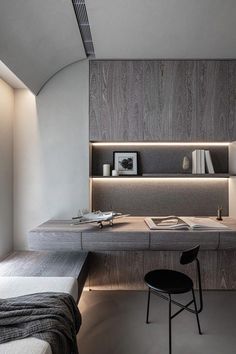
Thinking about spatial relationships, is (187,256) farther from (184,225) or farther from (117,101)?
(117,101)

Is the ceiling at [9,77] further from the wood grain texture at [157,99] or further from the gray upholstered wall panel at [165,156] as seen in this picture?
the wood grain texture at [157,99]

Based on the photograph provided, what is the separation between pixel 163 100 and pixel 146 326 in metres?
2.21

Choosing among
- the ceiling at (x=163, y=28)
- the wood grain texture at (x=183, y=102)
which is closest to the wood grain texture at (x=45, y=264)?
the wood grain texture at (x=183, y=102)

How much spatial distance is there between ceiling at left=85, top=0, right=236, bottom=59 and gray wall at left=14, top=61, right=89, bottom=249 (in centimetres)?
57

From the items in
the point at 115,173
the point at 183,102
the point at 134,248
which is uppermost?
the point at 183,102

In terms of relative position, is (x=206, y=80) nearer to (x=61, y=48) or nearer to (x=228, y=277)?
(x=61, y=48)

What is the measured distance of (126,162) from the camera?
2.81 metres

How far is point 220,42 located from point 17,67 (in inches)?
78.2

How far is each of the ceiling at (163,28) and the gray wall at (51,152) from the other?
0.57 meters

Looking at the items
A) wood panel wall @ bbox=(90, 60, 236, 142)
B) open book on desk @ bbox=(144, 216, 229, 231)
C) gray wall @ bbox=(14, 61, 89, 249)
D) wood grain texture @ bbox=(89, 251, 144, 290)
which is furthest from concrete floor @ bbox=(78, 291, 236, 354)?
wood panel wall @ bbox=(90, 60, 236, 142)

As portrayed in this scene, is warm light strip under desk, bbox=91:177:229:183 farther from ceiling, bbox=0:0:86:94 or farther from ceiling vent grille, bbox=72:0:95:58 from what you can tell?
ceiling vent grille, bbox=72:0:95:58

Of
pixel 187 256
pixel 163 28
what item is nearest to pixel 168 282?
pixel 187 256

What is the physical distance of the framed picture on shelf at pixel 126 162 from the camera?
9.14 ft

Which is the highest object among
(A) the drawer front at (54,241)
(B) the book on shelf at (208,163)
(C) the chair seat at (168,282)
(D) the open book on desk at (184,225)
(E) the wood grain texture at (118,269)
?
(B) the book on shelf at (208,163)
